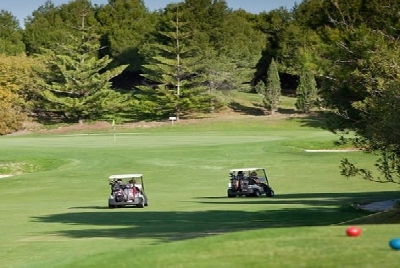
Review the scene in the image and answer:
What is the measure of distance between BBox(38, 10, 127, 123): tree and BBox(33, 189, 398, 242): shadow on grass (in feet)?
187

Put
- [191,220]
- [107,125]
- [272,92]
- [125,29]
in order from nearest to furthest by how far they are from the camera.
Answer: [191,220]
[107,125]
[272,92]
[125,29]

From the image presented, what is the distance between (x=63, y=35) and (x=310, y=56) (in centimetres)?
7998

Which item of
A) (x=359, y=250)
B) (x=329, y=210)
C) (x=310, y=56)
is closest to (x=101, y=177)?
(x=329, y=210)

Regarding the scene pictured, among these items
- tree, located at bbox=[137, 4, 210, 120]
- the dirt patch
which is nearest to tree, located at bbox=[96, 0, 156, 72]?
tree, located at bbox=[137, 4, 210, 120]

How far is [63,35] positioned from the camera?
9869 centimetres

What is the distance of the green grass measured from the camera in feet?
32.7

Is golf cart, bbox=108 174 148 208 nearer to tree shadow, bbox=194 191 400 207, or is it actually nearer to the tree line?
tree shadow, bbox=194 191 400 207

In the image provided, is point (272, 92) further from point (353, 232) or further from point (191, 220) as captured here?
point (353, 232)

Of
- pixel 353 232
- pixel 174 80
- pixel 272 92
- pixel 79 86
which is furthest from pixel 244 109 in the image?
pixel 353 232

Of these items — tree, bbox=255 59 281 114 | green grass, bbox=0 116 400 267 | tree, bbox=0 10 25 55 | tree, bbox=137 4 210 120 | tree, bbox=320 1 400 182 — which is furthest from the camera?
tree, bbox=0 10 25 55

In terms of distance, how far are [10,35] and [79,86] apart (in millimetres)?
32664

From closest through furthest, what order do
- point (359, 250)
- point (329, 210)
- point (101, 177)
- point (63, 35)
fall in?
point (359, 250) → point (329, 210) → point (101, 177) → point (63, 35)

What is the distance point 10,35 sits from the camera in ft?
367

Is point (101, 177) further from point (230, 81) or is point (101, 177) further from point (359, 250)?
point (230, 81)
